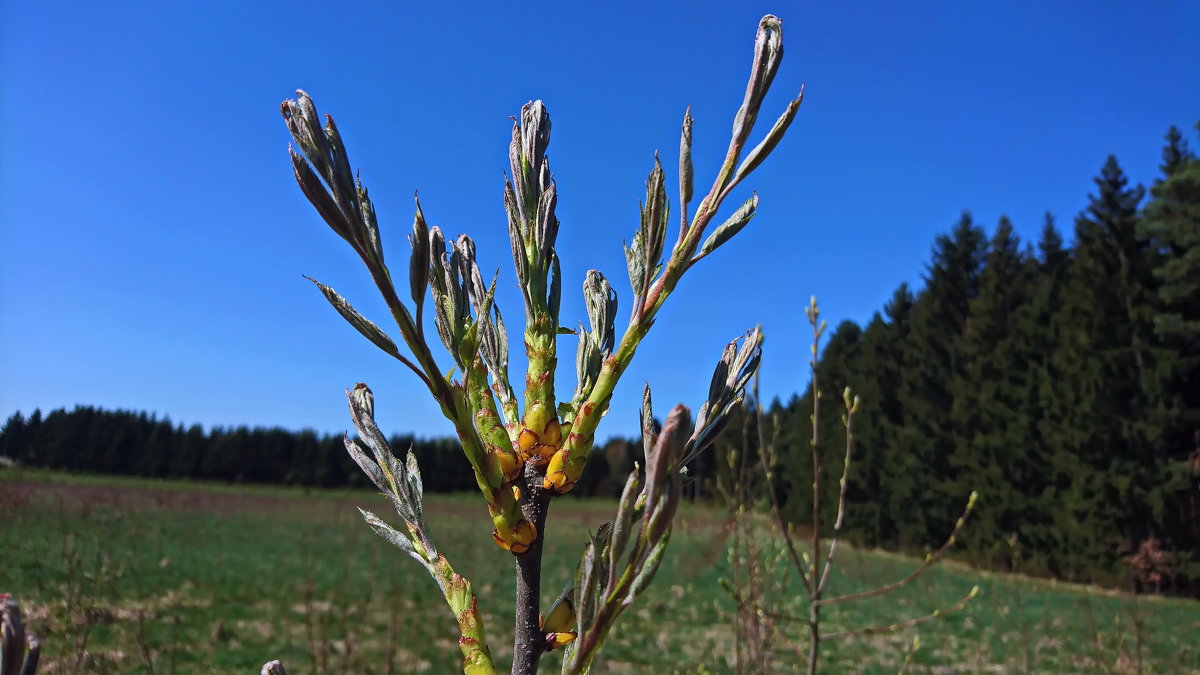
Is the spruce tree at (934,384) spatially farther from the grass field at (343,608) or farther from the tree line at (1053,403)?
the grass field at (343,608)

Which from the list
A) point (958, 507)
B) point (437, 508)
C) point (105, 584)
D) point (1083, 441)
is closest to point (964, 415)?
point (958, 507)

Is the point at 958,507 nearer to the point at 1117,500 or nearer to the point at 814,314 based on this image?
the point at 1117,500

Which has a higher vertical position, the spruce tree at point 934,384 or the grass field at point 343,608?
the spruce tree at point 934,384

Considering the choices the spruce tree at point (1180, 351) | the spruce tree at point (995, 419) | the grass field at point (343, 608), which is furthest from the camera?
the spruce tree at point (995, 419)

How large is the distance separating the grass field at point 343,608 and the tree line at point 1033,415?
164 cm

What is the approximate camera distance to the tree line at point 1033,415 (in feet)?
67.3

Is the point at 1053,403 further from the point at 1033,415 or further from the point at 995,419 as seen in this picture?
the point at 995,419

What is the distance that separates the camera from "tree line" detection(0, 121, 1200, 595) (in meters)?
20.5

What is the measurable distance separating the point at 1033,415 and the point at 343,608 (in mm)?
26248

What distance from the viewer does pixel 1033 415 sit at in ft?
84.0

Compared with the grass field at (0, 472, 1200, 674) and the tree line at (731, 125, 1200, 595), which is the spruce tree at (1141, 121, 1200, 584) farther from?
the grass field at (0, 472, 1200, 674)

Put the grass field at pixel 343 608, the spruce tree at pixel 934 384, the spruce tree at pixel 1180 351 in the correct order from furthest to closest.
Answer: the spruce tree at pixel 934 384 < the spruce tree at pixel 1180 351 < the grass field at pixel 343 608

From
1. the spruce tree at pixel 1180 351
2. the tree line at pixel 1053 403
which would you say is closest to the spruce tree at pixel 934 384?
the tree line at pixel 1053 403

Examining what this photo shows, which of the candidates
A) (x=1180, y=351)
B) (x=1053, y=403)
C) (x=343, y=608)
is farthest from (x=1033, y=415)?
(x=343, y=608)
